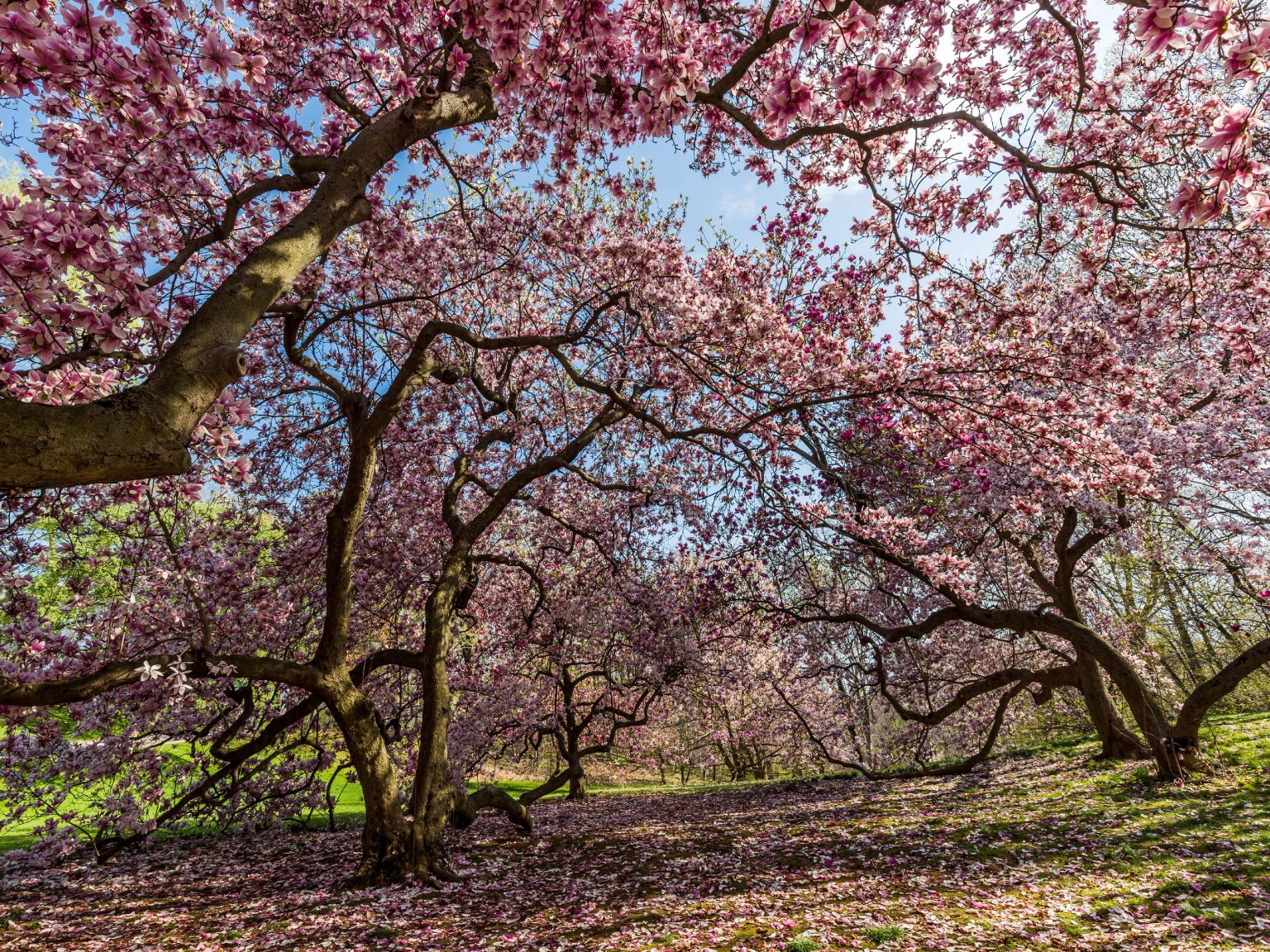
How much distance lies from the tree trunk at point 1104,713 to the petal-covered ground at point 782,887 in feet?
2.28

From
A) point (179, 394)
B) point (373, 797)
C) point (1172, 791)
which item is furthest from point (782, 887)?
point (179, 394)

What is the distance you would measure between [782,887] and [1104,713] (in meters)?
8.07

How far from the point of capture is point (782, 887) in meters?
5.73

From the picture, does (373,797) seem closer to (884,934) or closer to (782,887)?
(782,887)

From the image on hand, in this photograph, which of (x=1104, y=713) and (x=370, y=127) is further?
(x=1104, y=713)

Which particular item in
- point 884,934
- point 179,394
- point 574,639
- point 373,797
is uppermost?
point 179,394

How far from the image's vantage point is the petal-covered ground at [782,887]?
4520 millimetres

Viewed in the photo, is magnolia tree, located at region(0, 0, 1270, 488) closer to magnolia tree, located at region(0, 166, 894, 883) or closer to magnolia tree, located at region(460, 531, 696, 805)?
magnolia tree, located at region(0, 166, 894, 883)

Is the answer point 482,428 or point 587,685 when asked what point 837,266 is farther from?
point 587,685

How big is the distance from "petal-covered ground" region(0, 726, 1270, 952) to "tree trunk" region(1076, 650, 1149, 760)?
0.69 metres

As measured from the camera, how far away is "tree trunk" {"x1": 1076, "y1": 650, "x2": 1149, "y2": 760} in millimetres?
10195

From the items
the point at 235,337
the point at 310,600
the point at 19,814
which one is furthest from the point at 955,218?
the point at 19,814

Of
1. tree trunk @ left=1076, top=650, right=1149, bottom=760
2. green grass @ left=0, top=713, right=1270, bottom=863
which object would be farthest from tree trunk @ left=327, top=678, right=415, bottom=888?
tree trunk @ left=1076, top=650, right=1149, bottom=760

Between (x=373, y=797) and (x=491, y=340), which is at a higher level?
(x=491, y=340)
